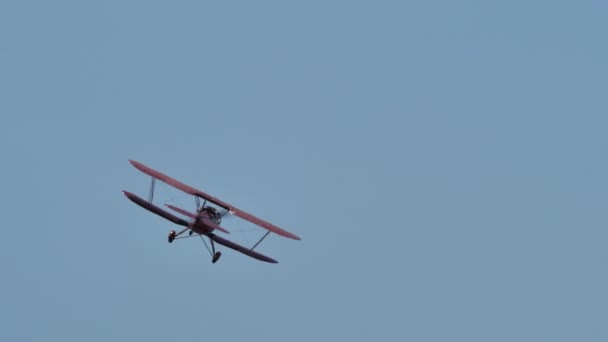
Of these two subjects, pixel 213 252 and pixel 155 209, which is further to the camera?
pixel 213 252

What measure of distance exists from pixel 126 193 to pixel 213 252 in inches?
232

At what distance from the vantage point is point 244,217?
49812 millimetres

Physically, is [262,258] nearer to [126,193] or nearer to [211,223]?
[211,223]

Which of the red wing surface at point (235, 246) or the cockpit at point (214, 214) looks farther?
the red wing surface at point (235, 246)

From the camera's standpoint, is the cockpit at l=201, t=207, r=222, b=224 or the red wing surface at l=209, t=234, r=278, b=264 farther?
the red wing surface at l=209, t=234, r=278, b=264

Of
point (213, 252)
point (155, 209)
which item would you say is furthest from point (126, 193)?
point (213, 252)

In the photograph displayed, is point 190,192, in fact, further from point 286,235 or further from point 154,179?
point 286,235

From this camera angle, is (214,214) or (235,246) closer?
(214,214)

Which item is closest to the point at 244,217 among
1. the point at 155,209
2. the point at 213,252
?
the point at 213,252

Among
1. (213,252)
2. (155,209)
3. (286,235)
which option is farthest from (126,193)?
(286,235)

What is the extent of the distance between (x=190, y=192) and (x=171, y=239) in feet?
9.84

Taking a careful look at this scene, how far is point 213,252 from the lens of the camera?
161ft

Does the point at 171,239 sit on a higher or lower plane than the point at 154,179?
lower

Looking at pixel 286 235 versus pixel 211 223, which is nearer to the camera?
pixel 211 223
